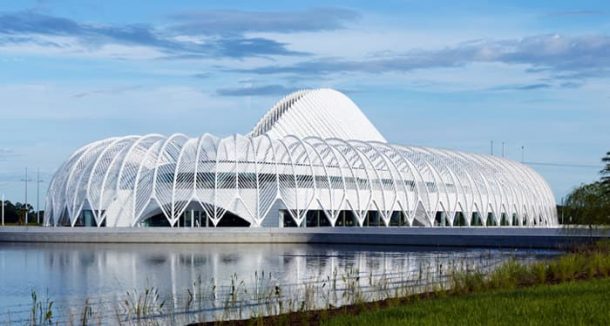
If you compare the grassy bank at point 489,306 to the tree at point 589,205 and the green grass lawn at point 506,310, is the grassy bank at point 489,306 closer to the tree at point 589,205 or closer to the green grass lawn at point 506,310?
the green grass lawn at point 506,310

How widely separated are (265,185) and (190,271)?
38.1m

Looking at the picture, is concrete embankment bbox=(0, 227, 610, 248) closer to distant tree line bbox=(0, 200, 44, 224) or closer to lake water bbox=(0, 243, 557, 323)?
lake water bbox=(0, 243, 557, 323)

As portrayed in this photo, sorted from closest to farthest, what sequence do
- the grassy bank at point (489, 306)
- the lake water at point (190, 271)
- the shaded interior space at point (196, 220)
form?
the grassy bank at point (489, 306)
the lake water at point (190, 271)
the shaded interior space at point (196, 220)

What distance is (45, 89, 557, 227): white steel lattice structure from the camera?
7156 centimetres

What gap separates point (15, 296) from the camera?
26.5 m

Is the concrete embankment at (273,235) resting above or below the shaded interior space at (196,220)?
below

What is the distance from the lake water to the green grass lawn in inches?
136

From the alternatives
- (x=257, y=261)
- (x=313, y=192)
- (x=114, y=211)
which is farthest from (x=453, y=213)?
(x=257, y=261)

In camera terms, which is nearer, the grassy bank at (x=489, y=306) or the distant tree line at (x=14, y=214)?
the grassy bank at (x=489, y=306)

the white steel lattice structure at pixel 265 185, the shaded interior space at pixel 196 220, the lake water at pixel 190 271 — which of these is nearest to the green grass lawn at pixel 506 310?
the lake water at pixel 190 271

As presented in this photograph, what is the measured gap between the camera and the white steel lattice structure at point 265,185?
235 ft

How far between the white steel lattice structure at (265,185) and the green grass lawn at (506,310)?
53615 millimetres

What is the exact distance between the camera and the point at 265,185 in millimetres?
73375

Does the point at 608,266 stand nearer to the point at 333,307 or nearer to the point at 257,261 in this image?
the point at 333,307
